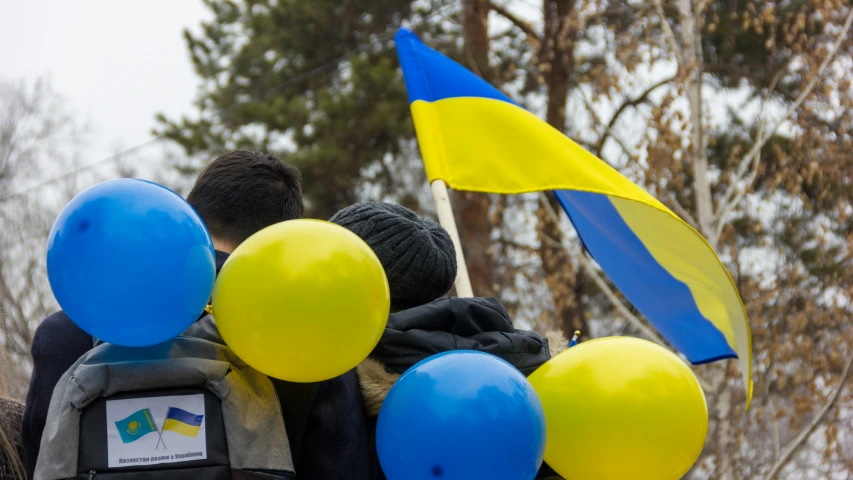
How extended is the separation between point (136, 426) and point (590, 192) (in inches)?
91.9

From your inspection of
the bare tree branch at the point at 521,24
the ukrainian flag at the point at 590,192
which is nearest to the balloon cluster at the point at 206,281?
the ukrainian flag at the point at 590,192

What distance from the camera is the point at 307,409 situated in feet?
6.65

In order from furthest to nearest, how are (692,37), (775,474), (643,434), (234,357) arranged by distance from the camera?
1. (692,37)
2. (775,474)
3. (643,434)
4. (234,357)

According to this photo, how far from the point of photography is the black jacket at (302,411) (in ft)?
6.51

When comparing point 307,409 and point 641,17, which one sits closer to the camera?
point 307,409

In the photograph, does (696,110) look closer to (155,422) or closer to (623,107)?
(623,107)

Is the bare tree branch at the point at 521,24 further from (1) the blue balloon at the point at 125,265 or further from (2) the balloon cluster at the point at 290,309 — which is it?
(1) the blue balloon at the point at 125,265

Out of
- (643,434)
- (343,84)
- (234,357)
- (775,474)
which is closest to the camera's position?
(234,357)

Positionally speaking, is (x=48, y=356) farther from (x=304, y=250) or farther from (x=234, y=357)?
(x=304, y=250)

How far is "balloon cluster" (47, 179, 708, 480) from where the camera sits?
1.73 meters

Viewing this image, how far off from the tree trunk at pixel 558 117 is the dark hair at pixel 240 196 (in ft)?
24.3

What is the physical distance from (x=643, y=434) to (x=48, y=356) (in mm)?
1270

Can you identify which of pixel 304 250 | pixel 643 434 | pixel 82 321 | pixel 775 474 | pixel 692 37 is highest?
pixel 304 250

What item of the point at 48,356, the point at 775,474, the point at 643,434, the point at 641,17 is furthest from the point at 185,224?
the point at 641,17
